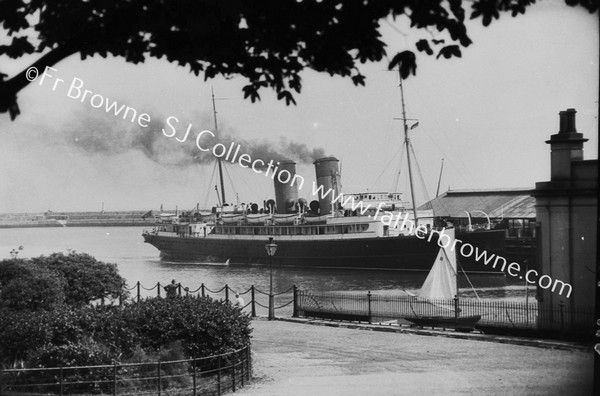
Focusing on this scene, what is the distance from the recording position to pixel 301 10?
14.3 feet

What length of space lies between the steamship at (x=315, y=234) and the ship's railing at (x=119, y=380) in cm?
2719

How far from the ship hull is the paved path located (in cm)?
2345

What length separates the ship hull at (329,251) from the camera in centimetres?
3738

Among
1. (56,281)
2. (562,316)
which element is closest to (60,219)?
(56,281)

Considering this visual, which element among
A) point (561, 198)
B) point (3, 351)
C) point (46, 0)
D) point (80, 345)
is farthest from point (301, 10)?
point (561, 198)

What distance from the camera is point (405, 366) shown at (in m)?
9.90

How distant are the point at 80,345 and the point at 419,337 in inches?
292

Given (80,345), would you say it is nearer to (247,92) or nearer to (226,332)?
(226,332)

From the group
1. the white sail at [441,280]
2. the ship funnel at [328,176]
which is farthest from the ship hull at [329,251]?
the white sail at [441,280]

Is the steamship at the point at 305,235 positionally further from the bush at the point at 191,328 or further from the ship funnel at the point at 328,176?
the bush at the point at 191,328

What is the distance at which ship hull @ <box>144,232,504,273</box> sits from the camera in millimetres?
37375

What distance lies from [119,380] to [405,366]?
15.0 ft

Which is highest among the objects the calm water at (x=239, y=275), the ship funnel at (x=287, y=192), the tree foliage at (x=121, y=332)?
the ship funnel at (x=287, y=192)

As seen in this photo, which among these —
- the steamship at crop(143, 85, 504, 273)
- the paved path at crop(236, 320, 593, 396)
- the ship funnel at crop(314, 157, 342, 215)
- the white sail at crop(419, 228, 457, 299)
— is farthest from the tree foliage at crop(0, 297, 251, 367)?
the ship funnel at crop(314, 157, 342, 215)
